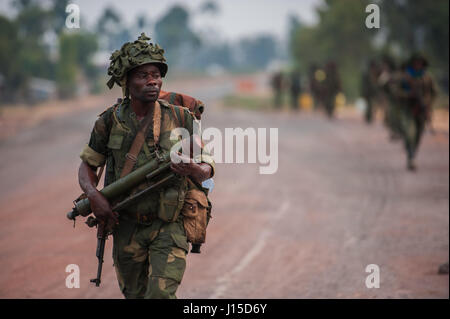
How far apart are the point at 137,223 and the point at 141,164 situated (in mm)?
369

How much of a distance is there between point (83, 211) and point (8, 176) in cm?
1307

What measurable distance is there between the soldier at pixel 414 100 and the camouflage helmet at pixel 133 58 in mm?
11471

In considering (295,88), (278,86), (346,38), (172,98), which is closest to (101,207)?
(172,98)

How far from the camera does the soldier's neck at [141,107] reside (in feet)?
15.3

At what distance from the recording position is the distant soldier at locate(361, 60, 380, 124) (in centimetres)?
2902

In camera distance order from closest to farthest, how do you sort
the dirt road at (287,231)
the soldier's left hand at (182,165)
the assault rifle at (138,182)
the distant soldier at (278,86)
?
1. the soldier's left hand at (182,165)
2. the assault rifle at (138,182)
3. the dirt road at (287,231)
4. the distant soldier at (278,86)

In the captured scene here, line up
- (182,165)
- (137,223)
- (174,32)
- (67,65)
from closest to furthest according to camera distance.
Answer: (182,165) → (137,223) → (67,65) → (174,32)

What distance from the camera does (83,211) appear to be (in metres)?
4.65

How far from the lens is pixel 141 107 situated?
4.68 metres

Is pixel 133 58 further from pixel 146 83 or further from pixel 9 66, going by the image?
pixel 9 66

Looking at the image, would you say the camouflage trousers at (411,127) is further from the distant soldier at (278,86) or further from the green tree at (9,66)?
the green tree at (9,66)

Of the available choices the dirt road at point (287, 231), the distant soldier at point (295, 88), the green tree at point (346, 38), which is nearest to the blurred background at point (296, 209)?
the dirt road at point (287, 231)

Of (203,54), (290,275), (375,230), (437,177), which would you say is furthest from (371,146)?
(203,54)

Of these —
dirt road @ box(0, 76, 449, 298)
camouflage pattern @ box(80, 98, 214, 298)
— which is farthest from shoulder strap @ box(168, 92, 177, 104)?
dirt road @ box(0, 76, 449, 298)
